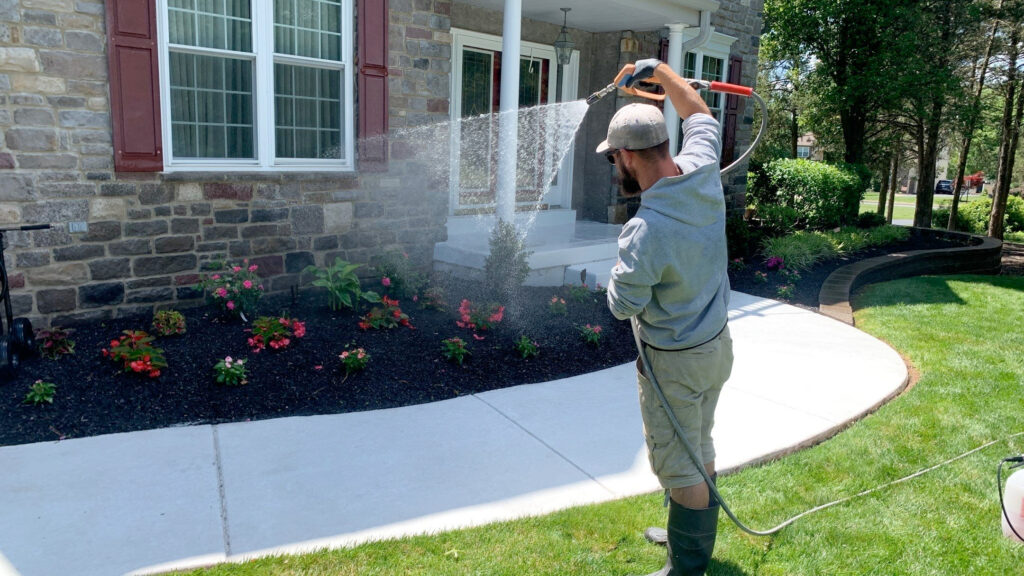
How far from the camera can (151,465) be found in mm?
3424

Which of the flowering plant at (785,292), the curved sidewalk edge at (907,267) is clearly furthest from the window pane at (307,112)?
the curved sidewalk edge at (907,267)

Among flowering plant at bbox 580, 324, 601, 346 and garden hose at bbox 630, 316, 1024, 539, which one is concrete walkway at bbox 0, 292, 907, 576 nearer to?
garden hose at bbox 630, 316, 1024, 539

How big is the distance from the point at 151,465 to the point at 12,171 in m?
2.50

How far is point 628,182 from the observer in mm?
2578

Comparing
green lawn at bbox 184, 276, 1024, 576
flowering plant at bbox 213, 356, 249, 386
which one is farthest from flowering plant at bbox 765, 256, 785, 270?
flowering plant at bbox 213, 356, 249, 386

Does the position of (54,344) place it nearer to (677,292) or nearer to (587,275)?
(677,292)

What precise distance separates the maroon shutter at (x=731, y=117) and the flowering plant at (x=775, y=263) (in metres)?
2.55

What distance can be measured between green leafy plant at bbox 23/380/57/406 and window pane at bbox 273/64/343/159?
2661mm

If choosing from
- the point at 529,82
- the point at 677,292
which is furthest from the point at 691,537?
the point at 529,82

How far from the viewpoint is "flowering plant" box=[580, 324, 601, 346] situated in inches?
221

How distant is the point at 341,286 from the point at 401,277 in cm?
71

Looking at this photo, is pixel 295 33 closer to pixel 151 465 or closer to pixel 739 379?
pixel 151 465

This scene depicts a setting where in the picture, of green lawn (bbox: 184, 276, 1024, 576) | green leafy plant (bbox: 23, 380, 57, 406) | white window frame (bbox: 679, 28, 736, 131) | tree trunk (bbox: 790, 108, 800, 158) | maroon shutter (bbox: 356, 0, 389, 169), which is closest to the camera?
green lawn (bbox: 184, 276, 1024, 576)

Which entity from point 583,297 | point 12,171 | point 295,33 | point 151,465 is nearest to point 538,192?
point 583,297
